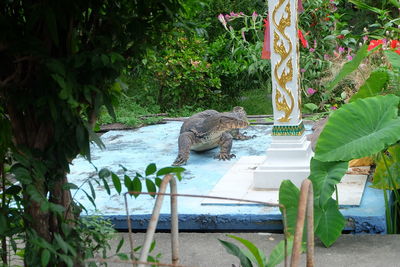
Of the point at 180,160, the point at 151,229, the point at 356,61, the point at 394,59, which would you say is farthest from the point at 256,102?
the point at 151,229

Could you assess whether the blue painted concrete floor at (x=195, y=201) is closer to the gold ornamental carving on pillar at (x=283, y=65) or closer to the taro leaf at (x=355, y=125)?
the taro leaf at (x=355, y=125)

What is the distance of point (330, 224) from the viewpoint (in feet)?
12.0

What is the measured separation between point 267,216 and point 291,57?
1.19 meters

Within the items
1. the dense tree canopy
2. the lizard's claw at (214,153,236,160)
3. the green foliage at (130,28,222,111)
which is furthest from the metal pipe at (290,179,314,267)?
the green foliage at (130,28,222,111)

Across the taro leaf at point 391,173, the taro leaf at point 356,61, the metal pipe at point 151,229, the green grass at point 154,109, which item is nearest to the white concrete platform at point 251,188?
the taro leaf at point 391,173

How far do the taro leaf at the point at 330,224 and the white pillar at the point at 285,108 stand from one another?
835 millimetres

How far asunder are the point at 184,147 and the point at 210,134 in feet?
0.93

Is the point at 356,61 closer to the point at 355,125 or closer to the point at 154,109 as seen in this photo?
the point at 355,125

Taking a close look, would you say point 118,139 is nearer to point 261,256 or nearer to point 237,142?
point 237,142

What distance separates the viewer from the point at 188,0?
228cm

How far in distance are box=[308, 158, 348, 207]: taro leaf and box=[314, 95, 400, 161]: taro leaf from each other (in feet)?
0.28

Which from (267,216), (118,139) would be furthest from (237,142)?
(267,216)

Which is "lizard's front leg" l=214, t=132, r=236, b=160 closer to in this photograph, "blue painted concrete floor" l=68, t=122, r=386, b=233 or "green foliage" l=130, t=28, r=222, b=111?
"blue painted concrete floor" l=68, t=122, r=386, b=233

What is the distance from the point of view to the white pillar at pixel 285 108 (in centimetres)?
452
